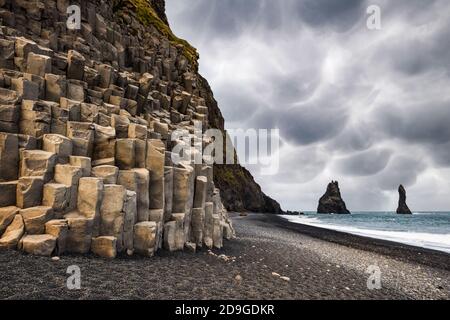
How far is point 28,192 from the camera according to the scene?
47.0ft

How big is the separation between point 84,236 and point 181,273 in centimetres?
537

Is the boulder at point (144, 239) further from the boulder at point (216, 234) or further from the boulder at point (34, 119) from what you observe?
the boulder at point (34, 119)

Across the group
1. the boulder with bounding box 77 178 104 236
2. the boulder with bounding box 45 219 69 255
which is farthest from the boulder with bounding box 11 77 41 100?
the boulder with bounding box 45 219 69 255

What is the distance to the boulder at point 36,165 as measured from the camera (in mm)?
14930

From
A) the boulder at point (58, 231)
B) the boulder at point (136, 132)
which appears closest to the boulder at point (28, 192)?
the boulder at point (58, 231)

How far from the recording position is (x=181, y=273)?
14.6 metres

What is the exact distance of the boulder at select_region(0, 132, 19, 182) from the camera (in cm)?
1491

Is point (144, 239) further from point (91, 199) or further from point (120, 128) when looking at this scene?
point (120, 128)

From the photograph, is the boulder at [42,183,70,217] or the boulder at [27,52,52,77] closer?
the boulder at [42,183,70,217]

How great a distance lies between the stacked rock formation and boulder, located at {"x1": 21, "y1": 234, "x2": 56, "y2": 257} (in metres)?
0.04

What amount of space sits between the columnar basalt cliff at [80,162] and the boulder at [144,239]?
6 cm

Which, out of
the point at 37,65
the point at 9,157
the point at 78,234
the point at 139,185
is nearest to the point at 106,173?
the point at 139,185

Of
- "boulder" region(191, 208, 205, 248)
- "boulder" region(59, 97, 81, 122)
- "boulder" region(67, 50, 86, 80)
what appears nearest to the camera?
"boulder" region(59, 97, 81, 122)

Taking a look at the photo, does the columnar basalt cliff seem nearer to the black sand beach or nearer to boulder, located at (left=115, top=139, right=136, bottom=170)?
boulder, located at (left=115, top=139, right=136, bottom=170)
